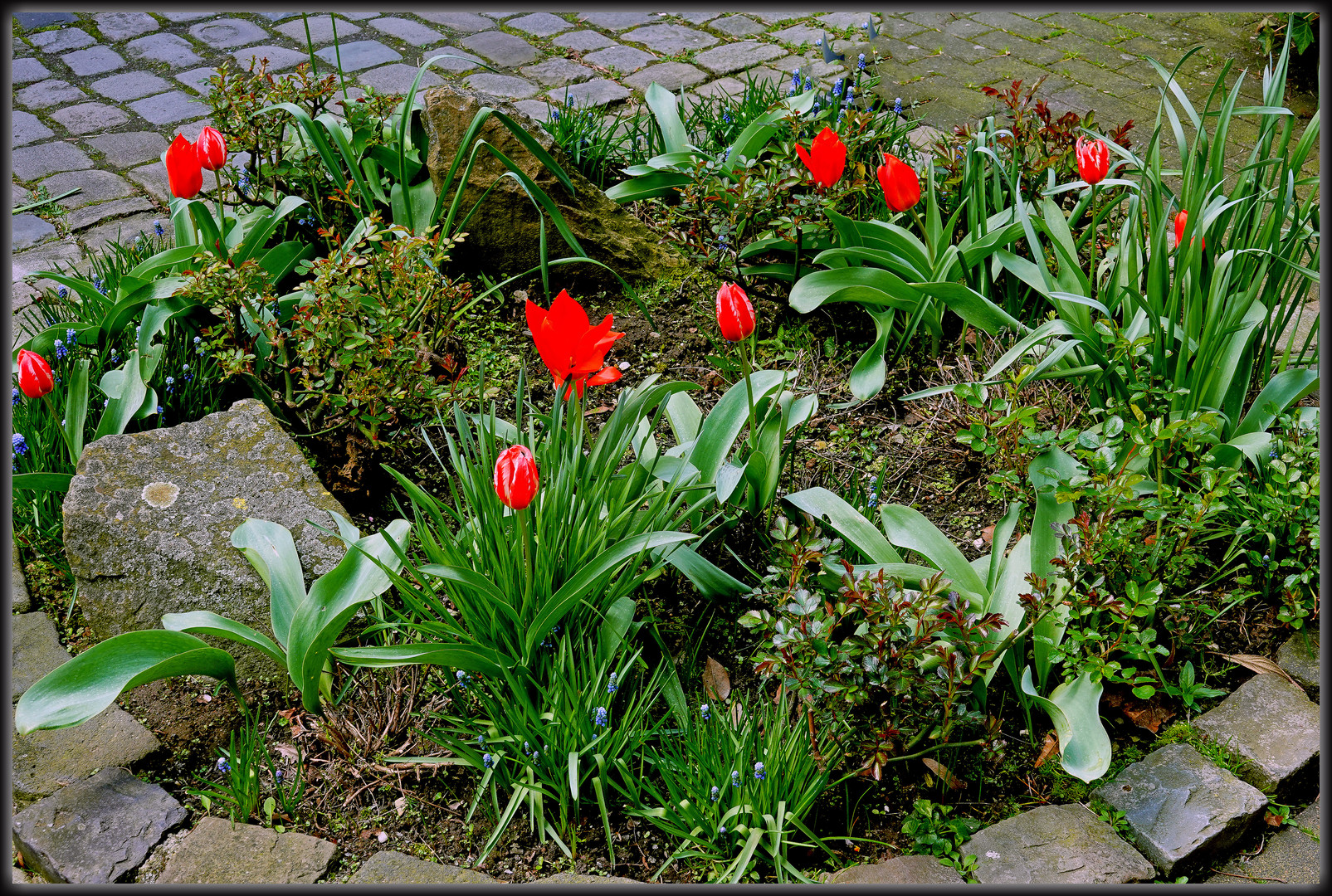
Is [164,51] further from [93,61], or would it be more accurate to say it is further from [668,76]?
[668,76]

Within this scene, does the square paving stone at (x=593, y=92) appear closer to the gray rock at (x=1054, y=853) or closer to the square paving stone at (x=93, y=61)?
the square paving stone at (x=93, y=61)

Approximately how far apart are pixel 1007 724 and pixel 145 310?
2292mm

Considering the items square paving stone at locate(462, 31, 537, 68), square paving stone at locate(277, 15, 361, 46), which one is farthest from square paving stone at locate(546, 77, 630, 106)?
square paving stone at locate(277, 15, 361, 46)

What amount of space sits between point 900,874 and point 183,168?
2185 mm

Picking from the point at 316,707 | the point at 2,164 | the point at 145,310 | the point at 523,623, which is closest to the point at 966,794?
the point at 523,623

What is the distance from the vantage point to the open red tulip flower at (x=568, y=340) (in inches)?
68.7

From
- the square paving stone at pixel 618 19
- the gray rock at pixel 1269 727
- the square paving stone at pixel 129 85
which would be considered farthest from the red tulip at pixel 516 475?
the square paving stone at pixel 618 19

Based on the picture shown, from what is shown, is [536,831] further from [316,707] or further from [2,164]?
[2,164]

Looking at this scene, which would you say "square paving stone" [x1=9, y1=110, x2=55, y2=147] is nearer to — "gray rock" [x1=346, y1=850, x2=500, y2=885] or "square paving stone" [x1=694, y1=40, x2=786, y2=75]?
"square paving stone" [x1=694, y1=40, x2=786, y2=75]

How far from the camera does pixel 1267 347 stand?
249cm

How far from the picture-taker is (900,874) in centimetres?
174

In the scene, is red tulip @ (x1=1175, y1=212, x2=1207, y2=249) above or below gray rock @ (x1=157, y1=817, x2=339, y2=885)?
above

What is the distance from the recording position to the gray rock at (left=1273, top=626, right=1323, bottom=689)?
208cm

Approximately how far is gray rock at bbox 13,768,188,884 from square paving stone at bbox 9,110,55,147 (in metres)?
3.02
